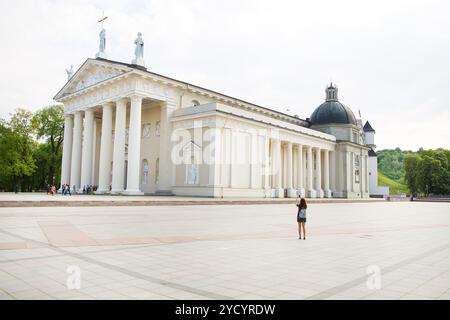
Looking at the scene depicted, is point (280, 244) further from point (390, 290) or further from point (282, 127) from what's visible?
point (282, 127)

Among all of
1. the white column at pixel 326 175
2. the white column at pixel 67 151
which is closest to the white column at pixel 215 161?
the white column at pixel 67 151

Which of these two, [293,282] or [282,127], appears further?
[282,127]

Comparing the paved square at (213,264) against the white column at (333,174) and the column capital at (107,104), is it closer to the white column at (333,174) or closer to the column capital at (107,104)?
the column capital at (107,104)

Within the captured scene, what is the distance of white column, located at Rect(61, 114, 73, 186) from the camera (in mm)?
50656

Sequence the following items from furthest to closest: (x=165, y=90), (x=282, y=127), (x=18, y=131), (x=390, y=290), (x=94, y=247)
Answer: (x=18, y=131) → (x=282, y=127) → (x=165, y=90) → (x=94, y=247) → (x=390, y=290)

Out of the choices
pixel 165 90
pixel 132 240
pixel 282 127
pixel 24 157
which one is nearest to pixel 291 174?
pixel 282 127

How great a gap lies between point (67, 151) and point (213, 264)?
49.7 metres

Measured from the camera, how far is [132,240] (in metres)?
10.1

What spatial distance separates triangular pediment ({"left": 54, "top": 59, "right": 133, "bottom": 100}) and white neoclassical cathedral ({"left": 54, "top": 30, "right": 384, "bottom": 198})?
0.12 meters

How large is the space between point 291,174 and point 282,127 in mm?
7390

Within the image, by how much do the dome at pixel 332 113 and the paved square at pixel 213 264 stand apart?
197 feet

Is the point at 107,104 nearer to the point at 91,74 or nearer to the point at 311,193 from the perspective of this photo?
the point at 91,74

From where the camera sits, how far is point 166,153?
42.2 metres

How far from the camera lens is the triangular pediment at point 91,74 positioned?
41.7 metres
